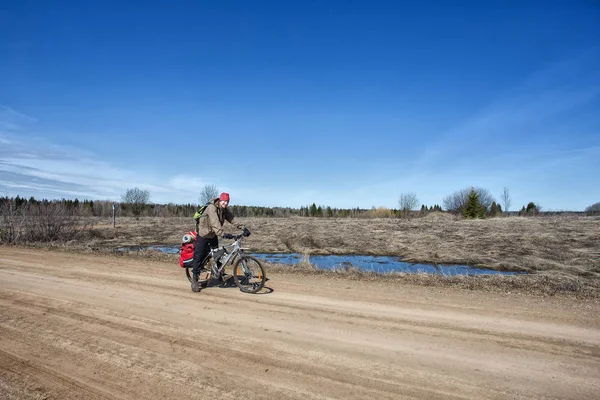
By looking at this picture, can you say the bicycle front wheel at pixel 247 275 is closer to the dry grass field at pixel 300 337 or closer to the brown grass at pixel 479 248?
the dry grass field at pixel 300 337

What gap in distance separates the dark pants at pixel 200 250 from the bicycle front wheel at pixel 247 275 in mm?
885

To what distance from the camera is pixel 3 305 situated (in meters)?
7.38

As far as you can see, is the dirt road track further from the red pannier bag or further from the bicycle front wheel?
the red pannier bag

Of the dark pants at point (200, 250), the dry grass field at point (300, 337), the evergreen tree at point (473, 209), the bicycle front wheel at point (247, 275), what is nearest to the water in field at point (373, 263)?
the dry grass field at point (300, 337)

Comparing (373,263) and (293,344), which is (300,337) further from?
(373,263)

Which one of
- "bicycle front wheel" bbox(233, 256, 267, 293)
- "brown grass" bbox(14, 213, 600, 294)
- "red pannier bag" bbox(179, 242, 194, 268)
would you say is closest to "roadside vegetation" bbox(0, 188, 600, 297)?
"brown grass" bbox(14, 213, 600, 294)

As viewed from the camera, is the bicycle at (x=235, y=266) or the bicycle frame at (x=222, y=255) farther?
the bicycle frame at (x=222, y=255)

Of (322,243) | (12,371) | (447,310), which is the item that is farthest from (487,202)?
(12,371)

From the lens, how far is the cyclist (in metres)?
8.68

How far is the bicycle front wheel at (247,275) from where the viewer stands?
339 inches

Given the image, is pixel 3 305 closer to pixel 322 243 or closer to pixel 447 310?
pixel 447 310

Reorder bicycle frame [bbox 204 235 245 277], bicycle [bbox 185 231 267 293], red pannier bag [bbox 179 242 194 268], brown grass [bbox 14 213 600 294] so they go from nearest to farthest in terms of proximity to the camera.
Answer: bicycle [bbox 185 231 267 293], bicycle frame [bbox 204 235 245 277], red pannier bag [bbox 179 242 194 268], brown grass [bbox 14 213 600 294]

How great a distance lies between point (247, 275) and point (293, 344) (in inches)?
146

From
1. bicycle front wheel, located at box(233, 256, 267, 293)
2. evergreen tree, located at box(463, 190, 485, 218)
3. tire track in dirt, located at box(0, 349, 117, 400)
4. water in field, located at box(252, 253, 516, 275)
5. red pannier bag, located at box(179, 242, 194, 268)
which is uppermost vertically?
evergreen tree, located at box(463, 190, 485, 218)
